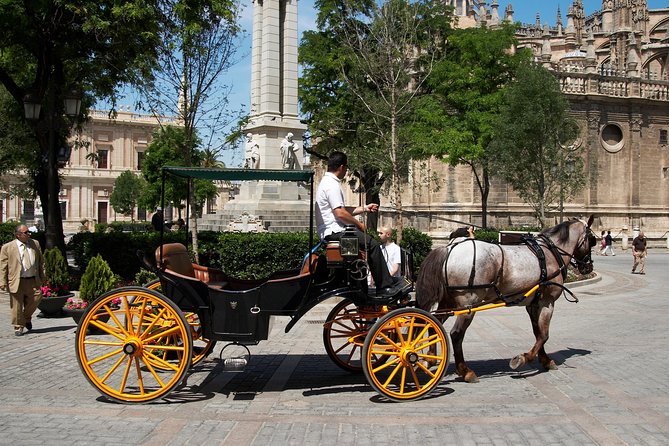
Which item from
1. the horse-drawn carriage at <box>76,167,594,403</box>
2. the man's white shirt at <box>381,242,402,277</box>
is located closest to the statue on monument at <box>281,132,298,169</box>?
the man's white shirt at <box>381,242,402,277</box>

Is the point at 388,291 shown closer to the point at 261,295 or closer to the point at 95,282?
the point at 261,295

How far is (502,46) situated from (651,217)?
20.8 meters

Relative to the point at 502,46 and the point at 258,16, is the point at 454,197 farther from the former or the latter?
the point at 258,16

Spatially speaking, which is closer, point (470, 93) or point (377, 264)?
point (377, 264)

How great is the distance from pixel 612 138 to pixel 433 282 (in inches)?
1659

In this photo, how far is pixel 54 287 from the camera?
12.5 meters

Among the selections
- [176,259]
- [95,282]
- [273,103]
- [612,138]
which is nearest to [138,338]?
[176,259]

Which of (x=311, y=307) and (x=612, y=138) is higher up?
(x=612, y=138)

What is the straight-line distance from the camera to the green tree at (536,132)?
23750 mm

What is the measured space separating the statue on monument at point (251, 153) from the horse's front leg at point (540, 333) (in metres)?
15.3

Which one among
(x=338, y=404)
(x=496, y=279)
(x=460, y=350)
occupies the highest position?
(x=496, y=279)

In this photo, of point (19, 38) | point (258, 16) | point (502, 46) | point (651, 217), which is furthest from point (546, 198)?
point (651, 217)

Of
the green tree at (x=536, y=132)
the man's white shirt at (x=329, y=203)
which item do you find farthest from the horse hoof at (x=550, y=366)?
the green tree at (x=536, y=132)

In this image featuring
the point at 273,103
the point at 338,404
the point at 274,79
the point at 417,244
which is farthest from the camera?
the point at 273,103
